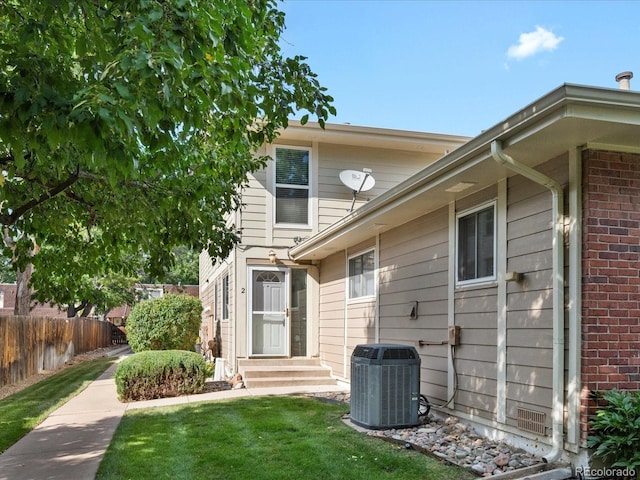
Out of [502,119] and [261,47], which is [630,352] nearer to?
[502,119]

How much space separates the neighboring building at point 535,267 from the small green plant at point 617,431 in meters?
0.10

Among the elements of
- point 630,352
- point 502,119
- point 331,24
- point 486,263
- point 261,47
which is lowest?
point 630,352

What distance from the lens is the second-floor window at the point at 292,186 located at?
11094mm

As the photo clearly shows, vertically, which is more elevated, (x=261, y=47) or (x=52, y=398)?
(x=261, y=47)

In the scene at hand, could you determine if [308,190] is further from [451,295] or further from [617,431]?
[617,431]

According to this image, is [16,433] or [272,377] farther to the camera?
[272,377]

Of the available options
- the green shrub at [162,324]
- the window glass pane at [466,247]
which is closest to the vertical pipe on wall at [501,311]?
the window glass pane at [466,247]

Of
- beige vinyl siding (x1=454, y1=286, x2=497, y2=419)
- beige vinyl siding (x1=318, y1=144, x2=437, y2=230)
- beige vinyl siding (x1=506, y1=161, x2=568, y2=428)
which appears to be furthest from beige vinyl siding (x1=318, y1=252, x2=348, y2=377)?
beige vinyl siding (x1=506, y1=161, x2=568, y2=428)

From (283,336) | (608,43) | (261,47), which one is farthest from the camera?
(608,43)

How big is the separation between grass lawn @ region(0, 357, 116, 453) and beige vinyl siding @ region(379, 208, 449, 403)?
504 centimetres

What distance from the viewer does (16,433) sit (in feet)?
20.9

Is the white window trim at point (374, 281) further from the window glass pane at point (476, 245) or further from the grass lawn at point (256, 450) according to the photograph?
the window glass pane at point (476, 245)

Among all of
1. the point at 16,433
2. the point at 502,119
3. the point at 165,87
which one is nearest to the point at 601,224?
the point at 502,119

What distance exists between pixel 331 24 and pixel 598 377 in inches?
307
